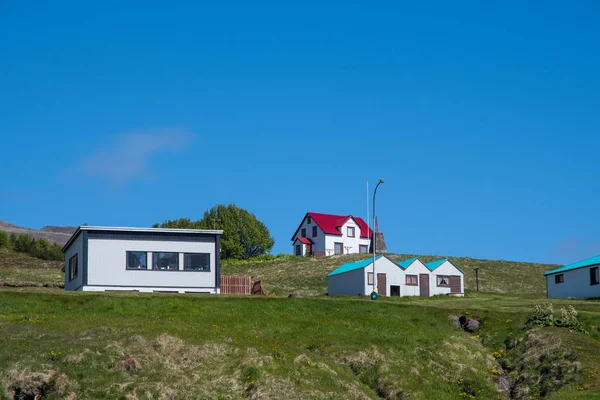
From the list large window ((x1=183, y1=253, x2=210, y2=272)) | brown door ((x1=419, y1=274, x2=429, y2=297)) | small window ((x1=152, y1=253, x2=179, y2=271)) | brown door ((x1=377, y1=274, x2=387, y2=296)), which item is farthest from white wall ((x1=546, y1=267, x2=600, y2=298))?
small window ((x1=152, y1=253, x2=179, y2=271))

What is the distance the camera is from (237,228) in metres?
165

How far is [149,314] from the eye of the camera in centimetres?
5850

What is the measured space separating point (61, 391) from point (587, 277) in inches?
2203

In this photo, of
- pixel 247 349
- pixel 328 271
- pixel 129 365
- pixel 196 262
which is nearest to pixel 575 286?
pixel 196 262

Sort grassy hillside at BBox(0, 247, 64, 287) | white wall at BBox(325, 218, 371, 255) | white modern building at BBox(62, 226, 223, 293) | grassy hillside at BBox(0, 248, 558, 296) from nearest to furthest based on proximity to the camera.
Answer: white modern building at BBox(62, 226, 223, 293)
grassy hillside at BBox(0, 247, 64, 287)
grassy hillside at BBox(0, 248, 558, 296)
white wall at BBox(325, 218, 371, 255)

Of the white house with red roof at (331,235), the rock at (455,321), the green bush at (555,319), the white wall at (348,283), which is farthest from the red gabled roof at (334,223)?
the green bush at (555,319)

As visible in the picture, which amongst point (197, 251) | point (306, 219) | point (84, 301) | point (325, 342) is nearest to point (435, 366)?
point (325, 342)

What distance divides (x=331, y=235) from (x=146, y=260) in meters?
67.2

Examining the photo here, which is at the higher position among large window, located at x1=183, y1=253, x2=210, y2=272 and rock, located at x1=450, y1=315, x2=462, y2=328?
large window, located at x1=183, y1=253, x2=210, y2=272

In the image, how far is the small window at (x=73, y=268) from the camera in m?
78.5

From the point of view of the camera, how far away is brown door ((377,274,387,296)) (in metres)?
90.1

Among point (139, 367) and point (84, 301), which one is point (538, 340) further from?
point (84, 301)

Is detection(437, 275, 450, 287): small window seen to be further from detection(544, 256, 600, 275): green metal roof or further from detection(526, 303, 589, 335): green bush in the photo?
detection(526, 303, 589, 335): green bush

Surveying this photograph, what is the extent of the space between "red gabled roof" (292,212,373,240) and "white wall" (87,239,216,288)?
211 ft
